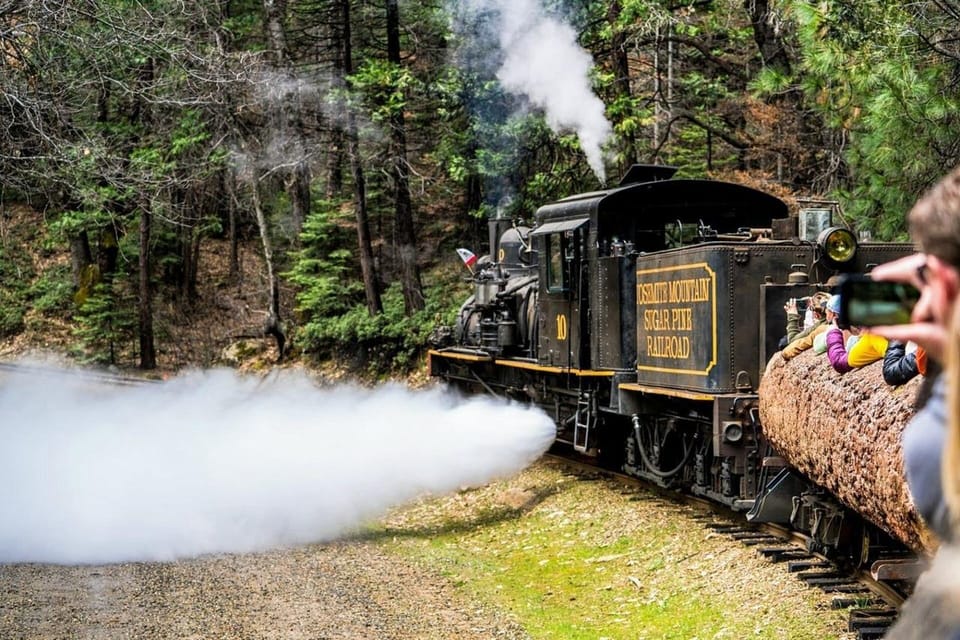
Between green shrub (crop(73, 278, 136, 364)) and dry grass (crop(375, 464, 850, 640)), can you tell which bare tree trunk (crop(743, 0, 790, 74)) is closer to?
dry grass (crop(375, 464, 850, 640))

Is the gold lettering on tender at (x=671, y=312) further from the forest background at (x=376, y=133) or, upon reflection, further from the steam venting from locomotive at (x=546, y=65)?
the steam venting from locomotive at (x=546, y=65)

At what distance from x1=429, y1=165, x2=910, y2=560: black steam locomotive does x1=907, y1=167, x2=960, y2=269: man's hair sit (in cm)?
672

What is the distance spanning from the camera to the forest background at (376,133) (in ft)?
35.4

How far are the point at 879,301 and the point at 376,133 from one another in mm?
22280

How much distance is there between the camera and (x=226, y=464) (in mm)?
14391

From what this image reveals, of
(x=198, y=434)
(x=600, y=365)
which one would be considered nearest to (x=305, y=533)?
(x=600, y=365)

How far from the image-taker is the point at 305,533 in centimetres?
1202

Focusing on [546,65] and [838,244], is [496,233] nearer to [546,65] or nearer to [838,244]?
[546,65]

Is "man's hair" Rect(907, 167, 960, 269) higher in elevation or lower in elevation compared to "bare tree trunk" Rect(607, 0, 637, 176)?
lower

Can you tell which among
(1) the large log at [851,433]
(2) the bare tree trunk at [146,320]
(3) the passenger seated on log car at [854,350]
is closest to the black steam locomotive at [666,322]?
(1) the large log at [851,433]

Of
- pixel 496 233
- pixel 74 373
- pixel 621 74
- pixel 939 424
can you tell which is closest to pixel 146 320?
pixel 74 373

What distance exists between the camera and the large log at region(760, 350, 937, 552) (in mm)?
5875

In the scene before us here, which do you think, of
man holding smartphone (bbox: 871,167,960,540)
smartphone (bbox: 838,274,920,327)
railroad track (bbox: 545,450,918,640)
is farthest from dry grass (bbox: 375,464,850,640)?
man holding smartphone (bbox: 871,167,960,540)

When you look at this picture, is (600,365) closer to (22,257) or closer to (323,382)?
(323,382)
